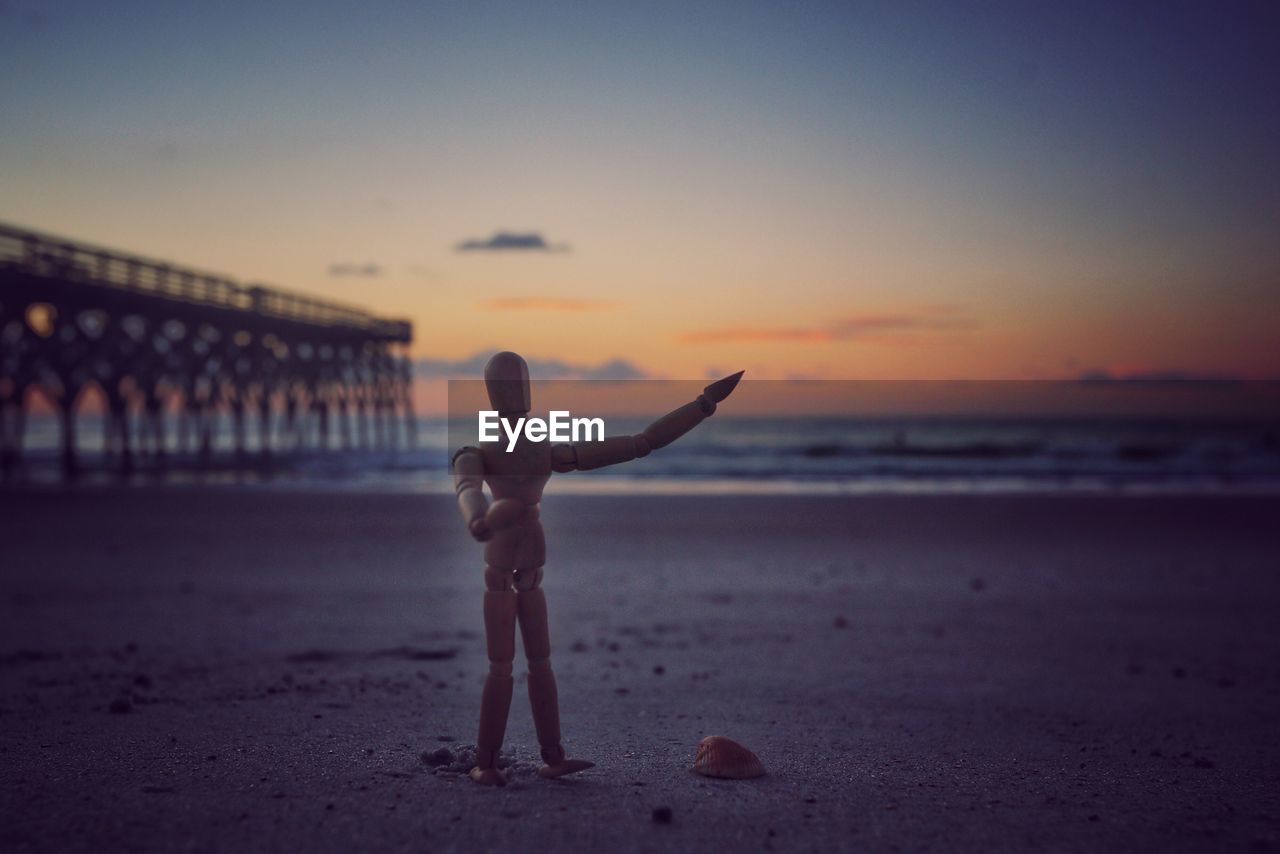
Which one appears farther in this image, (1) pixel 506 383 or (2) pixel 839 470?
(2) pixel 839 470

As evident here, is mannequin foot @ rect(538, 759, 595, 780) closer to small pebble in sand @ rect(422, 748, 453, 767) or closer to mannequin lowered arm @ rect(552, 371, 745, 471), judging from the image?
small pebble in sand @ rect(422, 748, 453, 767)

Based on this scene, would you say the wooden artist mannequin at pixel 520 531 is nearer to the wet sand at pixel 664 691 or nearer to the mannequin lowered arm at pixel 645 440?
the mannequin lowered arm at pixel 645 440

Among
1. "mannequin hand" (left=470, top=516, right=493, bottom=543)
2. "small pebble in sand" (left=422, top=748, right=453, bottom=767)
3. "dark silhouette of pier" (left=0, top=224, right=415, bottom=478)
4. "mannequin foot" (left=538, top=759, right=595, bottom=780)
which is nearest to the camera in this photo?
"mannequin hand" (left=470, top=516, right=493, bottom=543)

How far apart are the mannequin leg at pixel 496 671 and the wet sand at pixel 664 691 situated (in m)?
0.15

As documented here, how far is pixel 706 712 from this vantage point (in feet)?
19.0

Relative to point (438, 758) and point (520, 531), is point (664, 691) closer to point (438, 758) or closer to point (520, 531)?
point (438, 758)

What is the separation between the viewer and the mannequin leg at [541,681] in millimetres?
4176

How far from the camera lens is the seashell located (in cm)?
420

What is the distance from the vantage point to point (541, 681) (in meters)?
4.22

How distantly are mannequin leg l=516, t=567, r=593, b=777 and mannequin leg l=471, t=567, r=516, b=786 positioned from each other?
0.07 metres

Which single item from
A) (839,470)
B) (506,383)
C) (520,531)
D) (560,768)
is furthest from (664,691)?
(839,470)

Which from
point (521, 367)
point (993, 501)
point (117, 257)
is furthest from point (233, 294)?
point (521, 367)

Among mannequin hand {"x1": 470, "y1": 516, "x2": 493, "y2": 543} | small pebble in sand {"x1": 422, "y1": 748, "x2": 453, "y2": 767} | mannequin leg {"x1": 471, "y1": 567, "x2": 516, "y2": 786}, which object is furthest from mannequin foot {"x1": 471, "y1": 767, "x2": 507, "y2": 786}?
mannequin hand {"x1": 470, "y1": 516, "x2": 493, "y2": 543}

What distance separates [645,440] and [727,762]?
1.57 metres
